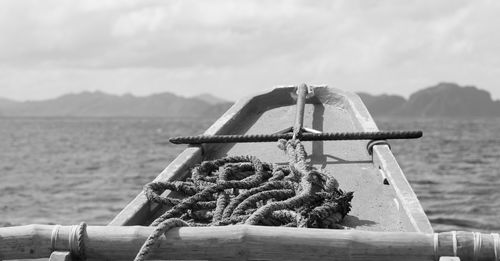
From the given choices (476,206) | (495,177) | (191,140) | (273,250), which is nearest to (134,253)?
(273,250)

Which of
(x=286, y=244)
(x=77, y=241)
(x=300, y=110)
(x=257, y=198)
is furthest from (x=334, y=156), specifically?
(x=77, y=241)

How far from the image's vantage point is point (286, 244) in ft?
9.79

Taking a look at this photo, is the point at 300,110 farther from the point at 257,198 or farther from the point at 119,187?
the point at 119,187

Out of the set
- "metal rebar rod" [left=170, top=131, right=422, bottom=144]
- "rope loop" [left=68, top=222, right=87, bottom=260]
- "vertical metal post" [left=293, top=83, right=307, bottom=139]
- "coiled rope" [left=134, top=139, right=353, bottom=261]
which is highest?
"vertical metal post" [left=293, top=83, right=307, bottom=139]

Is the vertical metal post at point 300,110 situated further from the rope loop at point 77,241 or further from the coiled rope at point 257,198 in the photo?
the rope loop at point 77,241

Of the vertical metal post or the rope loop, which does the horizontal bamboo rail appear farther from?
the vertical metal post

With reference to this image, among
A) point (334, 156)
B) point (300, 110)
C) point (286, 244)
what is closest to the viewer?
point (286, 244)

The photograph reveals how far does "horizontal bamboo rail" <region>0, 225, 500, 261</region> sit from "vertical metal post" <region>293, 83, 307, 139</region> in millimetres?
3078

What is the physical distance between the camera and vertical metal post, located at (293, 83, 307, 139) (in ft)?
20.6

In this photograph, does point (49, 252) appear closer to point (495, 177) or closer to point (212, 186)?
point (212, 186)

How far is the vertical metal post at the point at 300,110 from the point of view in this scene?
20.6ft

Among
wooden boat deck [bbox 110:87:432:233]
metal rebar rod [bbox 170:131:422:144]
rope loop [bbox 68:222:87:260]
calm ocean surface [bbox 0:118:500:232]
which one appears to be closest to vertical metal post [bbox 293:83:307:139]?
metal rebar rod [bbox 170:131:422:144]

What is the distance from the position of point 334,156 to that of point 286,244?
133 inches

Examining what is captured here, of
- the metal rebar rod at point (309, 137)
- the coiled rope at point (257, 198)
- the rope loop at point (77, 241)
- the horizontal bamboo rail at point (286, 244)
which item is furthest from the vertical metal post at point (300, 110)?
the rope loop at point (77, 241)
